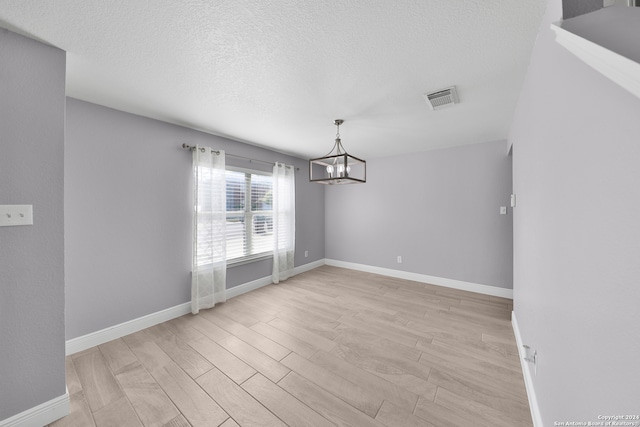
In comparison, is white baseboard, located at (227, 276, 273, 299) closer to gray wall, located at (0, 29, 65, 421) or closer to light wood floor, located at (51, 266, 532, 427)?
light wood floor, located at (51, 266, 532, 427)

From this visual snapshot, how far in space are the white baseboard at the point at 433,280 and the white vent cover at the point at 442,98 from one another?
285 cm

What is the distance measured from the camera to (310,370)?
1877 mm

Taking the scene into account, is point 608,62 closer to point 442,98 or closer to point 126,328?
point 442,98

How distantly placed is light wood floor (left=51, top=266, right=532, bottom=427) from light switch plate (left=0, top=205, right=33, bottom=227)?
51.0 inches

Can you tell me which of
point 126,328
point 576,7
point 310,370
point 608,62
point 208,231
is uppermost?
point 576,7

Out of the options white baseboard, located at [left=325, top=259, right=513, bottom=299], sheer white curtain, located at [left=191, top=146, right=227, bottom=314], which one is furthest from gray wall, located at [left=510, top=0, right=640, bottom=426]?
sheer white curtain, located at [left=191, top=146, right=227, bottom=314]

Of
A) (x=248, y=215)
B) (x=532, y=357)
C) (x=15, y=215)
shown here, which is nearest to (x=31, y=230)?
(x=15, y=215)

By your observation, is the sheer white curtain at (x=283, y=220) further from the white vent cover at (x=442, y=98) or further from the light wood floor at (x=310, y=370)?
the white vent cover at (x=442, y=98)

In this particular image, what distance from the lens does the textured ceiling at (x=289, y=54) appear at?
122 cm

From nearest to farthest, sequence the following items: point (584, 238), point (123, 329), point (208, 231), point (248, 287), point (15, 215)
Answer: point (584, 238), point (15, 215), point (123, 329), point (208, 231), point (248, 287)

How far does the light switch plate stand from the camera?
4.45 feet

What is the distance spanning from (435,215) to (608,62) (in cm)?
378

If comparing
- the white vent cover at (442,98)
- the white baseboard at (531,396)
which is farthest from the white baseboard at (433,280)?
the white vent cover at (442,98)

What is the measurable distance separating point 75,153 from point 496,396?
13.2 ft
